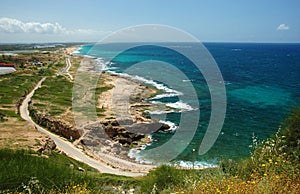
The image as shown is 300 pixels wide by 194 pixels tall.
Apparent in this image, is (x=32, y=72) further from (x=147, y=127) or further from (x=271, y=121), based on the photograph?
(x=271, y=121)

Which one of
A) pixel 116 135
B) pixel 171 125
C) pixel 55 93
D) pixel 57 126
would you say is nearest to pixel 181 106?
pixel 171 125

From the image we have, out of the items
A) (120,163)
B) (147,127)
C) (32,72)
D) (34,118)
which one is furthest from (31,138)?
(32,72)

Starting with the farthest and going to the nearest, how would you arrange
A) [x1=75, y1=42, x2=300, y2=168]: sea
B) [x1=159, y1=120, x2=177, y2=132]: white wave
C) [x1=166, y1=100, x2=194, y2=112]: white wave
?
[x1=166, y1=100, x2=194, y2=112]: white wave → [x1=159, y1=120, x2=177, y2=132]: white wave → [x1=75, y1=42, x2=300, y2=168]: sea

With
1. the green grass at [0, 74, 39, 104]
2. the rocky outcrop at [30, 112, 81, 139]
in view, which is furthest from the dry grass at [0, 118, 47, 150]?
the green grass at [0, 74, 39, 104]

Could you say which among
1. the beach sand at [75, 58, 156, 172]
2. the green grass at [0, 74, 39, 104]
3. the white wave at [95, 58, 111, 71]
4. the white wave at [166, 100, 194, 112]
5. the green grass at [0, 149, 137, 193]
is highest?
the green grass at [0, 149, 137, 193]

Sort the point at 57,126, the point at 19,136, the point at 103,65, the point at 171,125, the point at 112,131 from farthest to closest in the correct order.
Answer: the point at 103,65 < the point at 171,125 < the point at 57,126 < the point at 112,131 < the point at 19,136

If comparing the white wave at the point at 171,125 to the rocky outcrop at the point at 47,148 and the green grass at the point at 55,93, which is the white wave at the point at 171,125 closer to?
the rocky outcrop at the point at 47,148

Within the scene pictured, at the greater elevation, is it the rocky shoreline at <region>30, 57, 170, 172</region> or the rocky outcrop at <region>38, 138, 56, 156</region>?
the rocky outcrop at <region>38, 138, 56, 156</region>

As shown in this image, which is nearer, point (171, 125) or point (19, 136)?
point (19, 136)

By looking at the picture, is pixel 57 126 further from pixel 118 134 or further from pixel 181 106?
pixel 181 106

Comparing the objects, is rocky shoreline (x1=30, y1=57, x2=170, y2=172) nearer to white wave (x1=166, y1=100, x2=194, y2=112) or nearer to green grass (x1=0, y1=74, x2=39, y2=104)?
white wave (x1=166, y1=100, x2=194, y2=112)

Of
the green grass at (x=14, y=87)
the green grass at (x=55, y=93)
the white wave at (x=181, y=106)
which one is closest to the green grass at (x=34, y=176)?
the green grass at (x=55, y=93)
